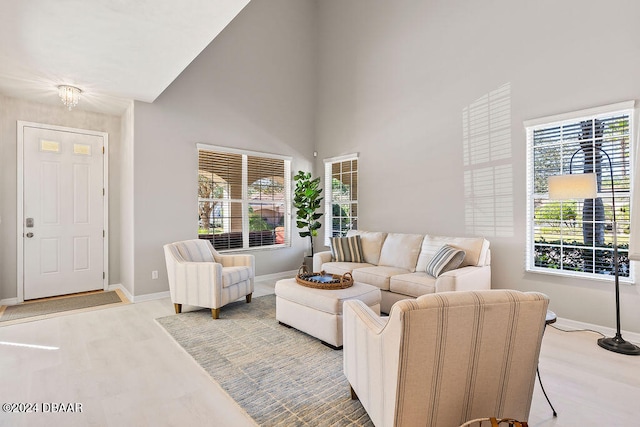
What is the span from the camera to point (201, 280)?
12.4ft

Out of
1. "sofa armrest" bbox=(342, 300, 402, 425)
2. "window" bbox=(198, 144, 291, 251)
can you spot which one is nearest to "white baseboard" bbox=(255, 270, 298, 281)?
"window" bbox=(198, 144, 291, 251)

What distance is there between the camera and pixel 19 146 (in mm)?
4344

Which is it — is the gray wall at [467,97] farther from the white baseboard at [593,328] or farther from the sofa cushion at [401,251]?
the sofa cushion at [401,251]

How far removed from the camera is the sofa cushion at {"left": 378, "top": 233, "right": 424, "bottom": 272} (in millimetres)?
4395

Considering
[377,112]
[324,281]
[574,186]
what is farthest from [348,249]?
[574,186]

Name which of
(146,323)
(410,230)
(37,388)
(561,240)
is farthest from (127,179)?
(561,240)

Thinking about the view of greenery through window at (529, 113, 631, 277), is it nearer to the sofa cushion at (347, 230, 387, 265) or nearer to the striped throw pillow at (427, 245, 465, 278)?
the striped throw pillow at (427, 245, 465, 278)

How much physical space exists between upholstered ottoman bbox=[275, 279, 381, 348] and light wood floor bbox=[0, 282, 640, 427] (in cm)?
100

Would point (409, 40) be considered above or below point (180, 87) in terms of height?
above

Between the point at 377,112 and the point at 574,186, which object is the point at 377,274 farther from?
the point at 377,112

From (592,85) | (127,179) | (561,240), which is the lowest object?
(561,240)

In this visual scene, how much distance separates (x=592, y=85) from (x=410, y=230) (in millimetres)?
2641

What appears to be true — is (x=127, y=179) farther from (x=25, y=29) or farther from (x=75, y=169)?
(x=25, y=29)

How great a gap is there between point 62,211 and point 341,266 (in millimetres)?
A: 3923
